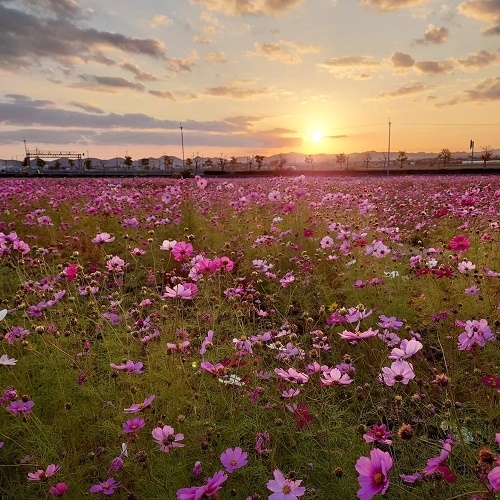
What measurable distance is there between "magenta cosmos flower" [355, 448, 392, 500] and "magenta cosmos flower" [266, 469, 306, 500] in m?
0.21

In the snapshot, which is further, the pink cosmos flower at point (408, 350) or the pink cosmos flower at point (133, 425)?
the pink cosmos flower at point (133, 425)

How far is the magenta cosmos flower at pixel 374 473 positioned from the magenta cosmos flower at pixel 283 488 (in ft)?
0.69

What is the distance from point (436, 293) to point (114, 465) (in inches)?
105

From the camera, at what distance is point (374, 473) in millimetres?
1072

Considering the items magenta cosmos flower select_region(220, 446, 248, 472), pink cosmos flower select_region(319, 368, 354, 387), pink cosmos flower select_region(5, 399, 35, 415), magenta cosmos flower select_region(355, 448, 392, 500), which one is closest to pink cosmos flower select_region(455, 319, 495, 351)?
pink cosmos flower select_region(319, 368, 354, 387)

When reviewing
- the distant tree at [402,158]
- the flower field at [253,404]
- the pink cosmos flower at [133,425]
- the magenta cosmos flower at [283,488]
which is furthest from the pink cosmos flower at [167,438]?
the distant tree at [402,158]

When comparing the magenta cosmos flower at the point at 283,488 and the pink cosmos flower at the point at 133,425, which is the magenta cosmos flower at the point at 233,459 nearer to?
the magenta cosmos flower at the point at 283,488

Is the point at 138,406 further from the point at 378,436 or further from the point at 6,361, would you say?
the point at 378,436

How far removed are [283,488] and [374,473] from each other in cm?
30

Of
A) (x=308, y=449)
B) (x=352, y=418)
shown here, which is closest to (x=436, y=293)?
(x=352, y=418)

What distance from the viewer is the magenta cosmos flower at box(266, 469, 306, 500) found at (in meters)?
1.21

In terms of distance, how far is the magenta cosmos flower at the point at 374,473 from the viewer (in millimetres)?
1028

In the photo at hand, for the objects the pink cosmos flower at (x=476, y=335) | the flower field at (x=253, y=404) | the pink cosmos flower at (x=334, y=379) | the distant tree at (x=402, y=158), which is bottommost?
the flower field at (x=253, y=404)

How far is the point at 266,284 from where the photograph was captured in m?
4.65
